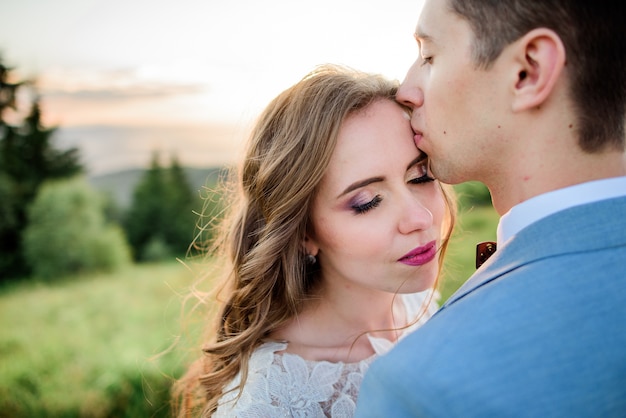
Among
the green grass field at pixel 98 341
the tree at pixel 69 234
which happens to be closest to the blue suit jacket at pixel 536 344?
the green grass field at pixel 98 341

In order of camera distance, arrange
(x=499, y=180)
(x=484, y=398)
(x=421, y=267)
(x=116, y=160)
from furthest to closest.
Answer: (x=116, y=160), (x=421, y=267), (x=499, y=180), (x=484, y=398)

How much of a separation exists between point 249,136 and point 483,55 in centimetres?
138

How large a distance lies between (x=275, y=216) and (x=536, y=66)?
1.39 metres

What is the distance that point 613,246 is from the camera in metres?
1.51

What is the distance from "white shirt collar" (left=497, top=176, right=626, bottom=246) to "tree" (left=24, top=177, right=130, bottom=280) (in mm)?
6135

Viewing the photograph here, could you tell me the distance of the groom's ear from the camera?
1.71 meters

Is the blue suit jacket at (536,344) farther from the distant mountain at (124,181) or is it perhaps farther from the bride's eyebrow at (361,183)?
the distant mountain at (124,181)

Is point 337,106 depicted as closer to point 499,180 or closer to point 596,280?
point 499,180

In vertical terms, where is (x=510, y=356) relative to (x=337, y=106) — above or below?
below

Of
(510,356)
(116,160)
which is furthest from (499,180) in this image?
(116,160)

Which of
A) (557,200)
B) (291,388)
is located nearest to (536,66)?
(557,200)

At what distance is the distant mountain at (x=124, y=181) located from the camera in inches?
286

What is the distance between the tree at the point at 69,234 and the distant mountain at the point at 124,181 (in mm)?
151

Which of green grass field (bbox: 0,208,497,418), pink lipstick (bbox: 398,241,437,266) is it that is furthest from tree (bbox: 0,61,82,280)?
pink lipstick (bbox: 398,241,437,266)
